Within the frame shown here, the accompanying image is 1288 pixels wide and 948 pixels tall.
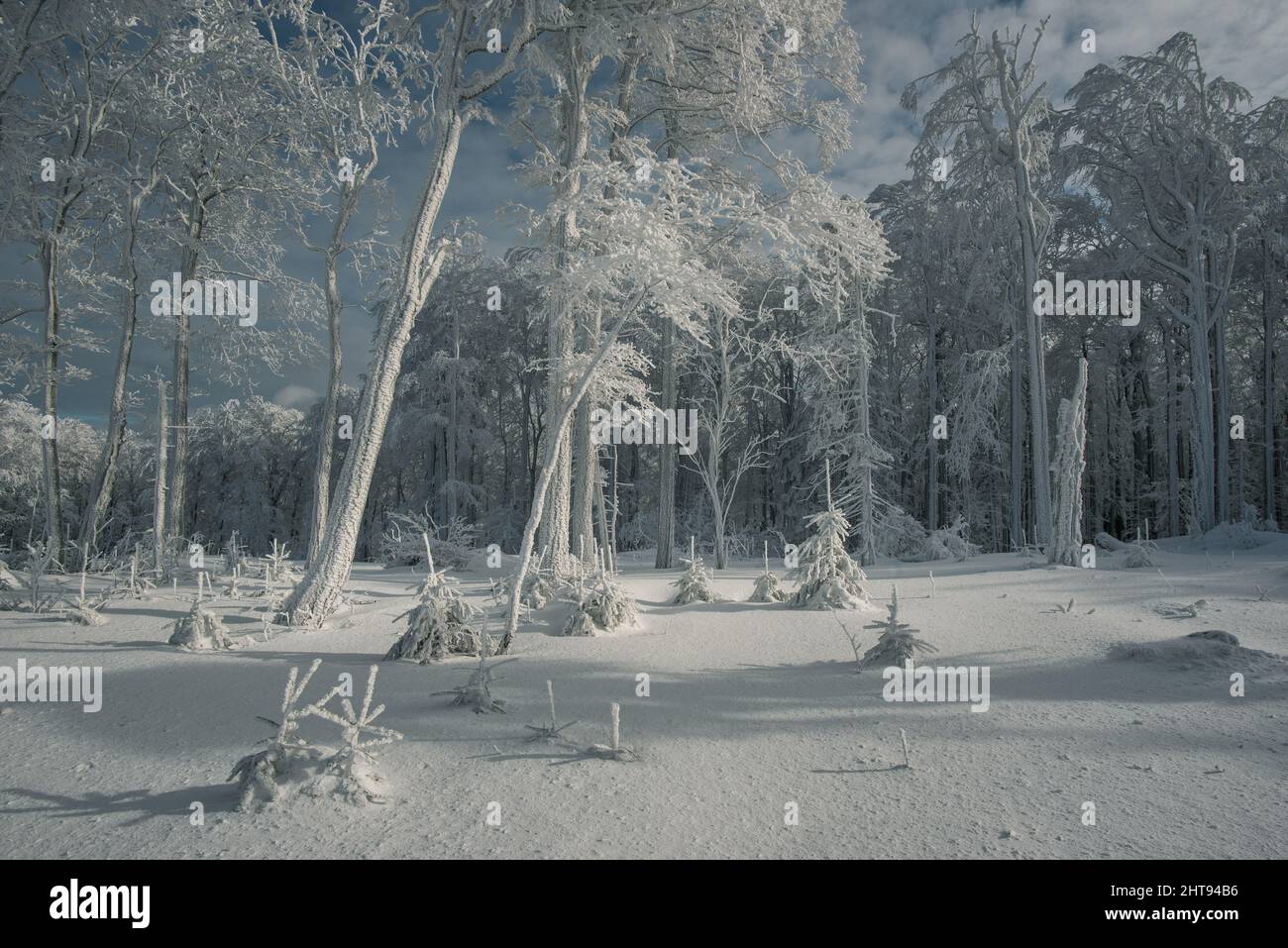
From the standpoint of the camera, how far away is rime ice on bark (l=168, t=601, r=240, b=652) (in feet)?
23.6

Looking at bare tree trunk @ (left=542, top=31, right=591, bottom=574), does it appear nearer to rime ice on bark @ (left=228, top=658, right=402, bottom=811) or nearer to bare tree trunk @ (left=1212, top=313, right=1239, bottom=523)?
rime ice on bark @ (left=228, top=658, right=402, bottom=811)

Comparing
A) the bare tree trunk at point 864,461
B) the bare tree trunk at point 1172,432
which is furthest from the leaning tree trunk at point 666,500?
the bare tree trunk at point 1172,432

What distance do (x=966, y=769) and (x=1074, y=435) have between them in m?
9.55

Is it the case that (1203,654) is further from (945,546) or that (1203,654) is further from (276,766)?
(945,546)

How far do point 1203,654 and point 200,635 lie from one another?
373 inches

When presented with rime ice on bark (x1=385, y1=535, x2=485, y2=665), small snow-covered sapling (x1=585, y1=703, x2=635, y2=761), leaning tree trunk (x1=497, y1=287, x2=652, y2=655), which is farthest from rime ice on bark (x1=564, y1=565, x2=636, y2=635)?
small snow-covered sapling (x1=585, y1=703, x2=635, y2=761)

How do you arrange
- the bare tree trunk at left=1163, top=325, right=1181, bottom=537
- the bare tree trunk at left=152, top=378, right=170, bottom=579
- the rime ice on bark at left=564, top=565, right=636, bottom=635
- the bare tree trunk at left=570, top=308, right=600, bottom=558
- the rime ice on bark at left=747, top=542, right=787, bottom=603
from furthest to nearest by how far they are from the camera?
the bare tree trunk at left=1163, top=325, right=1181, bottom=537 < the bare tree trunk at left=152, top=378, right=170, bottom=579 < the bare tree trunk at left=570, top=308, right=600, bottom=558 < the rime ice on bark at left=747, top=542, right=787, bottom=603 < the rime ice on bark at left=564, top=565, right=636, bottom=635

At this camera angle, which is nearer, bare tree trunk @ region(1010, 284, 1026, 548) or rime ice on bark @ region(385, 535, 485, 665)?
rime ice on bark @ region(385, 535, 485, 665)

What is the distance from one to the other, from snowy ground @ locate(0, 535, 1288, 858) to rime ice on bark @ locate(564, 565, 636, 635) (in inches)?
11.6

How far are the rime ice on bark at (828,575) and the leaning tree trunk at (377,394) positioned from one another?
5.69 m

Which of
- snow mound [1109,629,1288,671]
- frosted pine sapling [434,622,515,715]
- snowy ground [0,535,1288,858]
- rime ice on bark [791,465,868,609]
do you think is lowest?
snowy ground [0,535,1288,858]

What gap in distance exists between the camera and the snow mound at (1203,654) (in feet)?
18.4

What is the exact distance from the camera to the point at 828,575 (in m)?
9.05

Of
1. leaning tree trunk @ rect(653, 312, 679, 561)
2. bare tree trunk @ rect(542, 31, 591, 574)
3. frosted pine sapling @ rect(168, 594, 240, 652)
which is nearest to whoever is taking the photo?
frosted pine sapling @ rect(168, 594, 240, 652)
